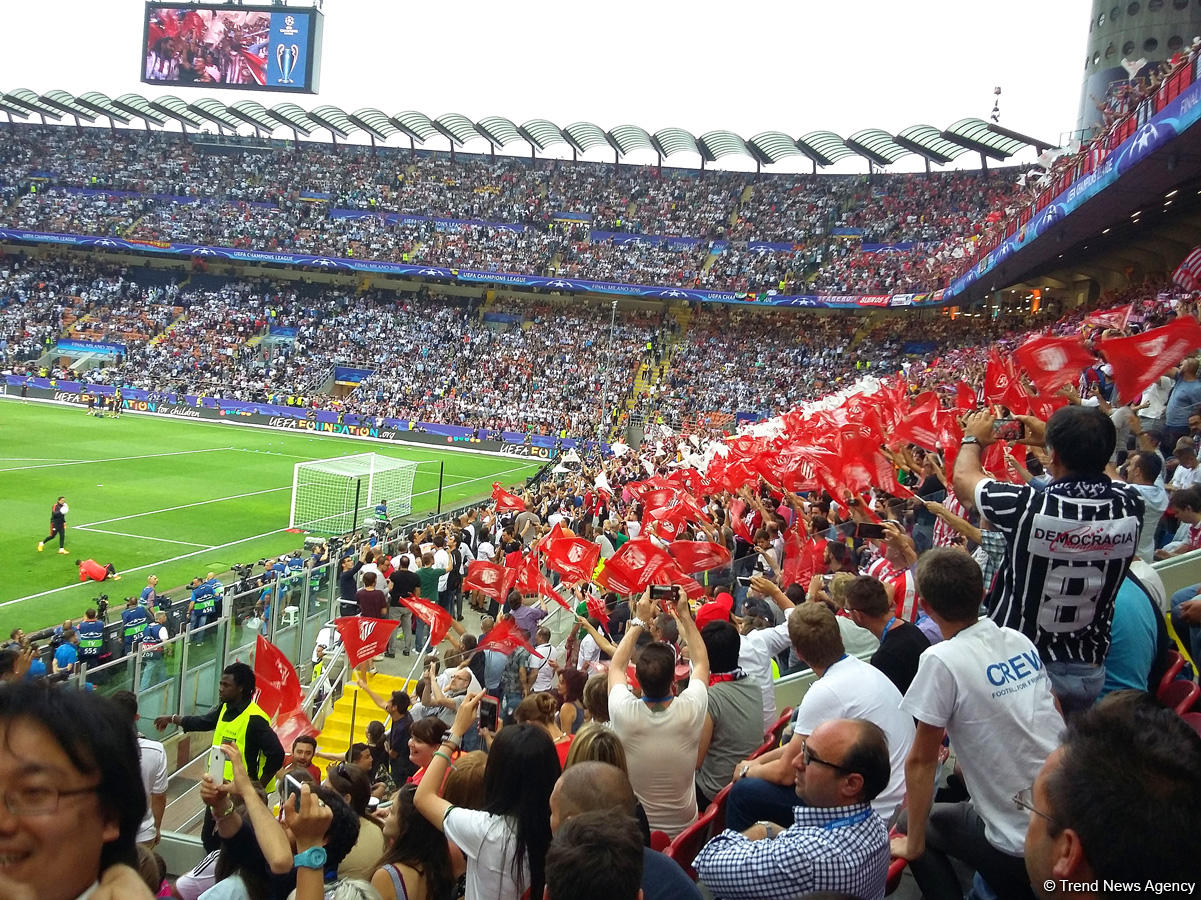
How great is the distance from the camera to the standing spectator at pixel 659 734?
4066 millimetres

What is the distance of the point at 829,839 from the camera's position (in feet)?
9.46

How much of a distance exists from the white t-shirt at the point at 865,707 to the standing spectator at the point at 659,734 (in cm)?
52

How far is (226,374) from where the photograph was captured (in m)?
54.3

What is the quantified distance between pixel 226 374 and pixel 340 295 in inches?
450

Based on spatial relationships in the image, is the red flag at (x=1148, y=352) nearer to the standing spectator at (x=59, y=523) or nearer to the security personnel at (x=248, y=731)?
the security personnel at (x=248, y=731)

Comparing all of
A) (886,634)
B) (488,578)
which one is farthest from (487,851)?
(488,578)

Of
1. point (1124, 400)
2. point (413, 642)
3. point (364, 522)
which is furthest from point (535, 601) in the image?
point (364, 522)

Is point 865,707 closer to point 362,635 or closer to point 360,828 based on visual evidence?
point 360,828

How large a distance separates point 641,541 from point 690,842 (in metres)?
4.81

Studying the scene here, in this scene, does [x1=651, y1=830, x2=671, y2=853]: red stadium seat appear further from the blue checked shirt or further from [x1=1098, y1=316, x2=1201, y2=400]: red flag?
[x1=1098, y1=316, x2=1201, y2=400]: red flag

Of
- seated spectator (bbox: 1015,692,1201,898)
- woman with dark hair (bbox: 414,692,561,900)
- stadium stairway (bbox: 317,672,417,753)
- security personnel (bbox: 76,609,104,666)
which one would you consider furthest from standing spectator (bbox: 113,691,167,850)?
security personnel (bbox: 76,609,104,666)

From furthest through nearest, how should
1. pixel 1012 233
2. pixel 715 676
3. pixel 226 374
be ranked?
pixel 226 374, pixel 1012 233, pixel 715 676

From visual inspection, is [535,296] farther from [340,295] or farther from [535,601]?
[535,601]

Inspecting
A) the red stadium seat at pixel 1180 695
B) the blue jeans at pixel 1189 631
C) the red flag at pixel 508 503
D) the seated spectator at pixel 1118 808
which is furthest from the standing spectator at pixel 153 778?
the red flag at pixel 508 503
